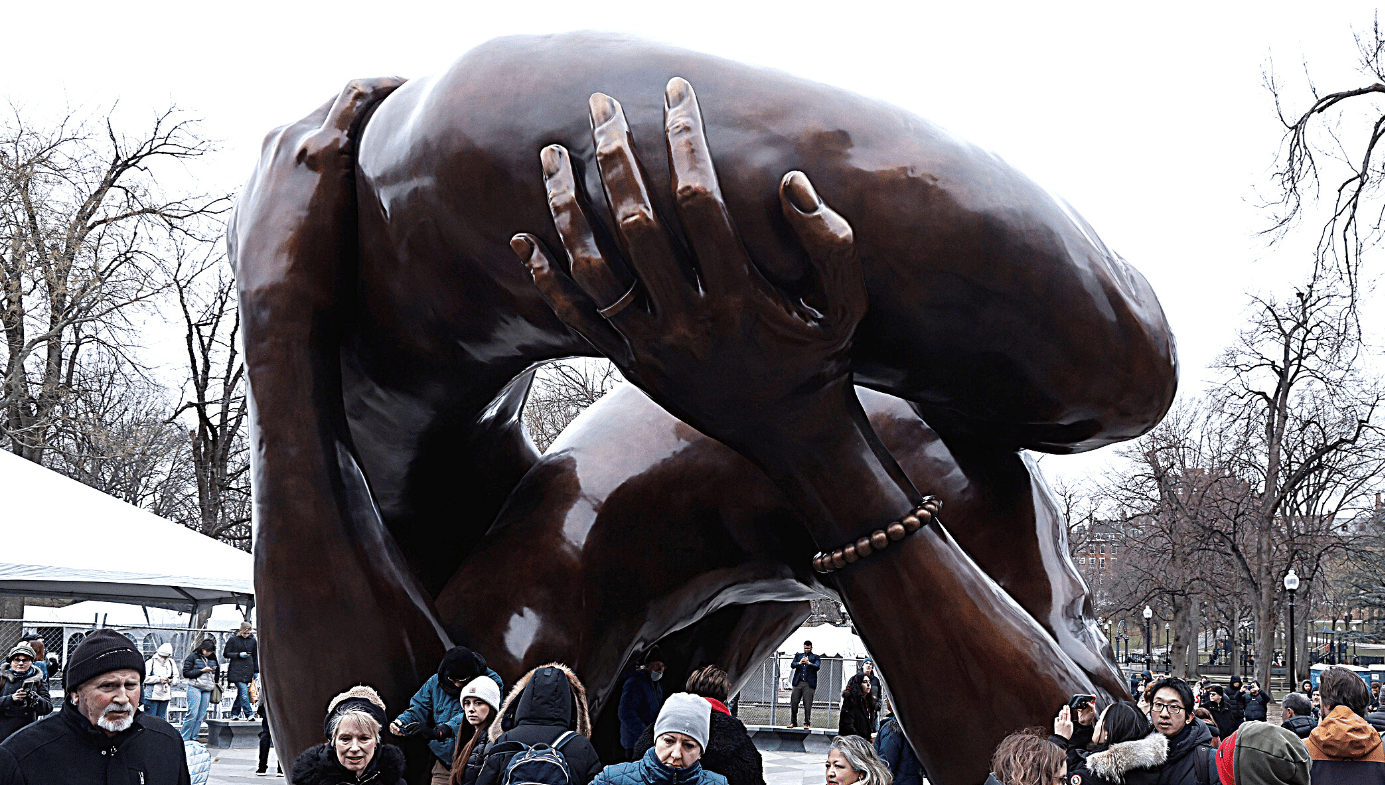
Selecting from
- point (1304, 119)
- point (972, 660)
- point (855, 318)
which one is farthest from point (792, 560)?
point (1304, 119)

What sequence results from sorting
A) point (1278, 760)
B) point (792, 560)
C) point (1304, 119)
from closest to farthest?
1. point (792, 560)
2. point (1278, 760)
3. point (1304, 119)

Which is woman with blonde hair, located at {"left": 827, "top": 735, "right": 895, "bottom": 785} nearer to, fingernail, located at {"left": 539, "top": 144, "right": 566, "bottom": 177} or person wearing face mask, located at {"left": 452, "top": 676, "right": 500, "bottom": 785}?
person wearing face mask, located at {"left": 452, "top": 676, "right": 500, "bottom": 785}

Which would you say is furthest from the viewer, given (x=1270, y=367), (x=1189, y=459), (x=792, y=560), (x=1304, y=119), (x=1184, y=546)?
(x=1189, y=459)

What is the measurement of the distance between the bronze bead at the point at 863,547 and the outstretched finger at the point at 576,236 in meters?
0.69

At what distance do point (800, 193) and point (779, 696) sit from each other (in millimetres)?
22543

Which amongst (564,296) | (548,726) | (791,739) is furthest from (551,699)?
(791,739)

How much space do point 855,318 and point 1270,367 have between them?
3253 cm

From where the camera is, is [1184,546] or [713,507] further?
[1184,546]

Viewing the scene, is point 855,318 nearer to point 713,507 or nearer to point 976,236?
point 976,236

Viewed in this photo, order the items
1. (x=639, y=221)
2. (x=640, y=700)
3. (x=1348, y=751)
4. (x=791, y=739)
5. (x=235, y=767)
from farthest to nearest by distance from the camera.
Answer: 1. (x=791, y=739)
2. (x=235, y=767)
3. (x=640, y=700)
4. (x=1348, y=751)
5. (x=639, y=221)

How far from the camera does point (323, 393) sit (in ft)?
8.38

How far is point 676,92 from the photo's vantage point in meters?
2.07

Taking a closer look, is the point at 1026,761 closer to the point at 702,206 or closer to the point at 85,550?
the point at 702,206

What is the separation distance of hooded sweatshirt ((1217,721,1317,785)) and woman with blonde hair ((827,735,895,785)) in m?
1.14
